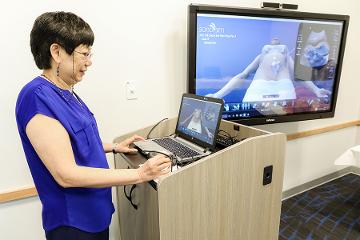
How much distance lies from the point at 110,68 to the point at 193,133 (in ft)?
2.32

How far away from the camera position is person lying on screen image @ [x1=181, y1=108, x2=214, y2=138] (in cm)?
139

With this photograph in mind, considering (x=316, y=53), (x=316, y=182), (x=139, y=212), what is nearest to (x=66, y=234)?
(x=139, y=212)

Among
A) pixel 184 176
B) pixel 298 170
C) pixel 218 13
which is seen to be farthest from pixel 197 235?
pixel 298 170

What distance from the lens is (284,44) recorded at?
2.18 metres

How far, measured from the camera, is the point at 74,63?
3.35 feet

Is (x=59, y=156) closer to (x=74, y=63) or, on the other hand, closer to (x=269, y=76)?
(x=74, y=63)

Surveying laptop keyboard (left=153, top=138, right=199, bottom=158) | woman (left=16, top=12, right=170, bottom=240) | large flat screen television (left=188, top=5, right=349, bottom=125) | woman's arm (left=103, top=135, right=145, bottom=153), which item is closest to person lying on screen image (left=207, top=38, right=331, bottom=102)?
large flat screen television (left=188, top=5, right=349, bottom=125)

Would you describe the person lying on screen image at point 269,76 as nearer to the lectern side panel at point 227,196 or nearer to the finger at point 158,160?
the lectern side panel at point 227,196

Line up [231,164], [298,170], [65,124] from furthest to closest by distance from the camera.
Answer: [298,170]
[231,164]
[65,124]

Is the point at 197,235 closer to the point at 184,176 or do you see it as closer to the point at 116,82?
→ the point at 184,176

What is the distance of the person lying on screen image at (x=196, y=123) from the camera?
139cm

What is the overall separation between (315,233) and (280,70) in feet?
4.41

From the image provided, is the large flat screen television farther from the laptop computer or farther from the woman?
the woman

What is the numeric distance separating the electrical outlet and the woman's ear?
2.77 ft
